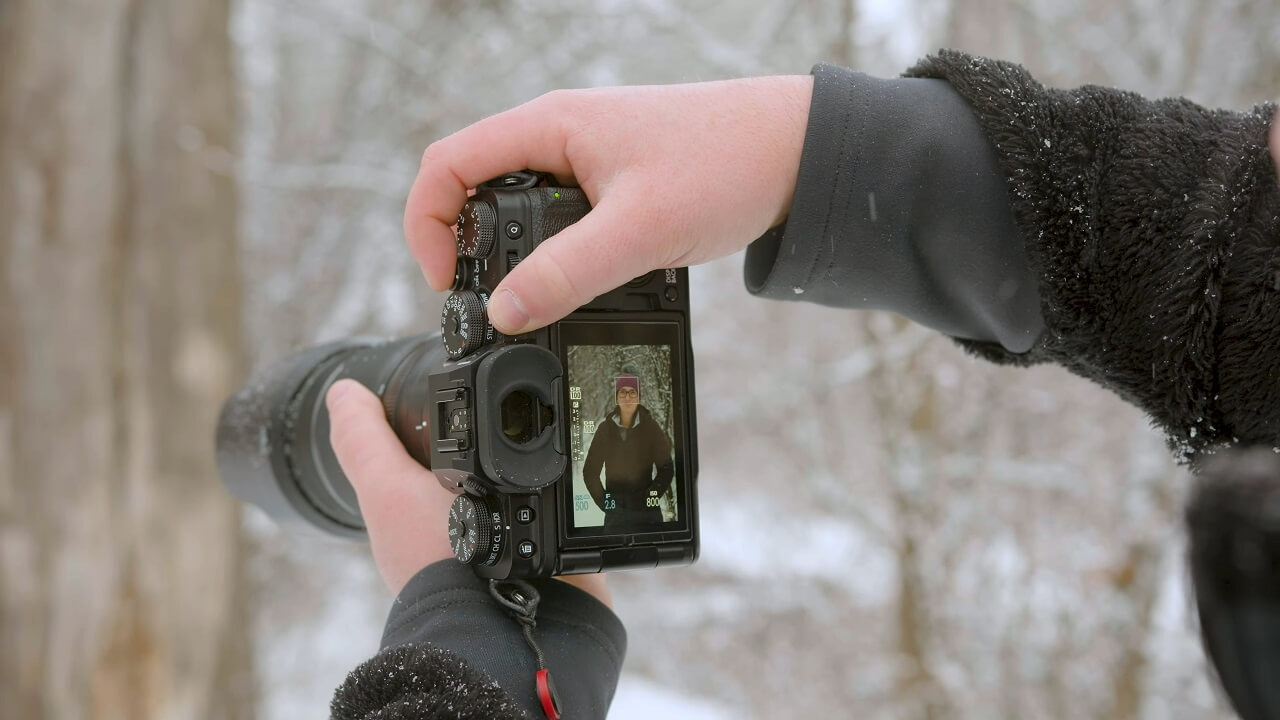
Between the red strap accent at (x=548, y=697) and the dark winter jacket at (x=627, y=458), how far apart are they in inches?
5.3

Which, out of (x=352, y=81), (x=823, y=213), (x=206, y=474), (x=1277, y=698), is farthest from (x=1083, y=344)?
(x=352, y=81)

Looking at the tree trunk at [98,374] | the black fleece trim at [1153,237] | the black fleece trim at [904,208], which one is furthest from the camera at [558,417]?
the tree trunk at [98,374]

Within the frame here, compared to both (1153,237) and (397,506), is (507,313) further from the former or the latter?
(1153,237)

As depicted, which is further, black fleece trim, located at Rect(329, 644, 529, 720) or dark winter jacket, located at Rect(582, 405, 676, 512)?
dark winter jacket, located at Rect(582, 405, 676, 512)

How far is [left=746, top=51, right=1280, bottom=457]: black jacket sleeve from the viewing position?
677mm

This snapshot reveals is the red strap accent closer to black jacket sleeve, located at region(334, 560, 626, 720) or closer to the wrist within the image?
black jacket sleeve, located at region(334, 560, 626, 720)

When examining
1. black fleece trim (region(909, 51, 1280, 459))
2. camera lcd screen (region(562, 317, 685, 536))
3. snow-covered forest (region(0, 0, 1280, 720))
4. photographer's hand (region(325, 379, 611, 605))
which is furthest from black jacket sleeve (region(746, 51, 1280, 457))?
snow-covered forest (region(0, 0, 1280, 720))

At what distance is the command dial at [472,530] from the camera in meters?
0.71

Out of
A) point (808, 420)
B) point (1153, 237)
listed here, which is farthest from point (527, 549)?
point (808, 420)

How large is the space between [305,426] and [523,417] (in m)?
0.39

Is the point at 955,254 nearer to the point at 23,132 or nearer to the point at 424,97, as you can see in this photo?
the point at 23,132

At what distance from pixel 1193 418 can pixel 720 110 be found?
408 millimetres

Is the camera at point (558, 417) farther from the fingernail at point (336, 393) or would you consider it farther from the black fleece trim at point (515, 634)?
the fingernail at point (336, 393)

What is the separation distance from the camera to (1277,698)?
0.33 meters
